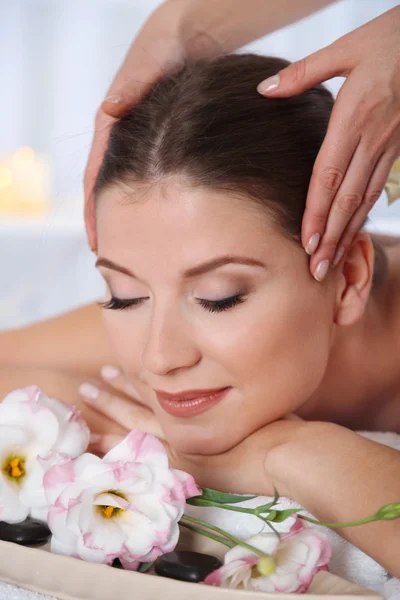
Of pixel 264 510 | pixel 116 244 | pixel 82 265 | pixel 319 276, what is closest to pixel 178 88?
pixel 116 244

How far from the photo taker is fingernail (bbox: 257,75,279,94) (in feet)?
4.35

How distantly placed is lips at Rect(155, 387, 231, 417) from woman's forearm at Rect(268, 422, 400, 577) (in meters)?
0.15

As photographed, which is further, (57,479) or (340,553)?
(340,553)

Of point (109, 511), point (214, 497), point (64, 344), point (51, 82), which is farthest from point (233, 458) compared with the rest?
point (51, 82)

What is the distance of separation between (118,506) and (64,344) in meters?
1.21

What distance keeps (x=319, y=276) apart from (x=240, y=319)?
16 centimetres

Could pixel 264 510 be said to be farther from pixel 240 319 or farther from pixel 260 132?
pixel 260 132

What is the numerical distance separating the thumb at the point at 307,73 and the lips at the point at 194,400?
0.52m

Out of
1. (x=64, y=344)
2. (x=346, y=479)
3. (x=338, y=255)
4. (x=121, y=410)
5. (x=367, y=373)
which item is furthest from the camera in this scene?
(x=64, y=344)

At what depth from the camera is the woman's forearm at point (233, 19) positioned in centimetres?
171

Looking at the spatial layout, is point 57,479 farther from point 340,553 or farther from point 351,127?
point 351,127

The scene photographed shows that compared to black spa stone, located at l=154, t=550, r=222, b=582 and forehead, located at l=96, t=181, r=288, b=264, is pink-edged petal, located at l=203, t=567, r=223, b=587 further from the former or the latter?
forehead, located at l=96, t=181, r=288, b=264

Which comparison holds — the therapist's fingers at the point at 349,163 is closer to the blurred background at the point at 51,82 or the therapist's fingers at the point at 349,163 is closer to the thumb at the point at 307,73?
the thumb at the point at 307,73

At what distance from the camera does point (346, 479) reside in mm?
1093
